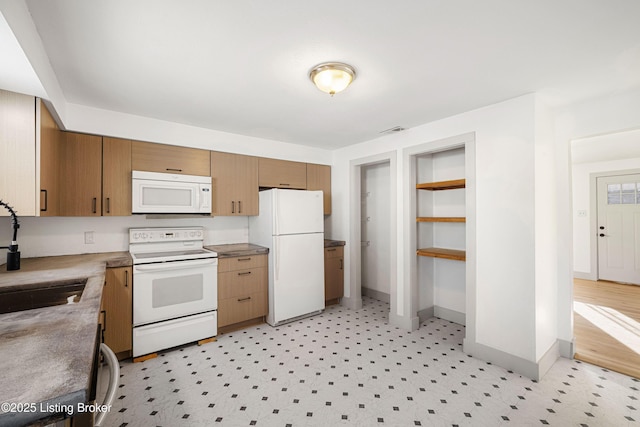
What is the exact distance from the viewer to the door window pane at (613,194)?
5.31 meters

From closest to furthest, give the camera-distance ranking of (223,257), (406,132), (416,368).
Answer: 1. (416,368)
2. (223,257)
3. (406,132)

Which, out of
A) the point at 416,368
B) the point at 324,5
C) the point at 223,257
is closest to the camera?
the point at 324,5

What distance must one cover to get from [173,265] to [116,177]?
1.02 m

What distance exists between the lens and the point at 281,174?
12.6 ft

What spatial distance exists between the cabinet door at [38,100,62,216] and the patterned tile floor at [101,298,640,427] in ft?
4.93

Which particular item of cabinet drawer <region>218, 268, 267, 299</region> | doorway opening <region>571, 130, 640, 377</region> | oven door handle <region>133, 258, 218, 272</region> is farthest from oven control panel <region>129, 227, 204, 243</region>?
doorway opening <region>571, 130, 640, 377</region>

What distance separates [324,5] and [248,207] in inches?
100

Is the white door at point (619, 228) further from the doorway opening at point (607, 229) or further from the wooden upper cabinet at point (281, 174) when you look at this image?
the wooden upper cabinet at point (281, 174)

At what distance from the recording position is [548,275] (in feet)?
8.33

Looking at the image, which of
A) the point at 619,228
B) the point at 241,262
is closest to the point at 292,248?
the point at 241,262

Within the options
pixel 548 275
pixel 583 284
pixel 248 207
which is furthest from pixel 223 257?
pixel 583 284

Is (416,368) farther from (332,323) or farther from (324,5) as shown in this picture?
(324,5)

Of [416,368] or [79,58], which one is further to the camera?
[416,368]

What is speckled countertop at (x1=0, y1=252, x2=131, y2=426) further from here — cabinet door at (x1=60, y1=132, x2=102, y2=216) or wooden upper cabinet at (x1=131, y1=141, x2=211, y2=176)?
wooden upper cabinet at (x1=131, y1=141, x2=211, y2=176)
